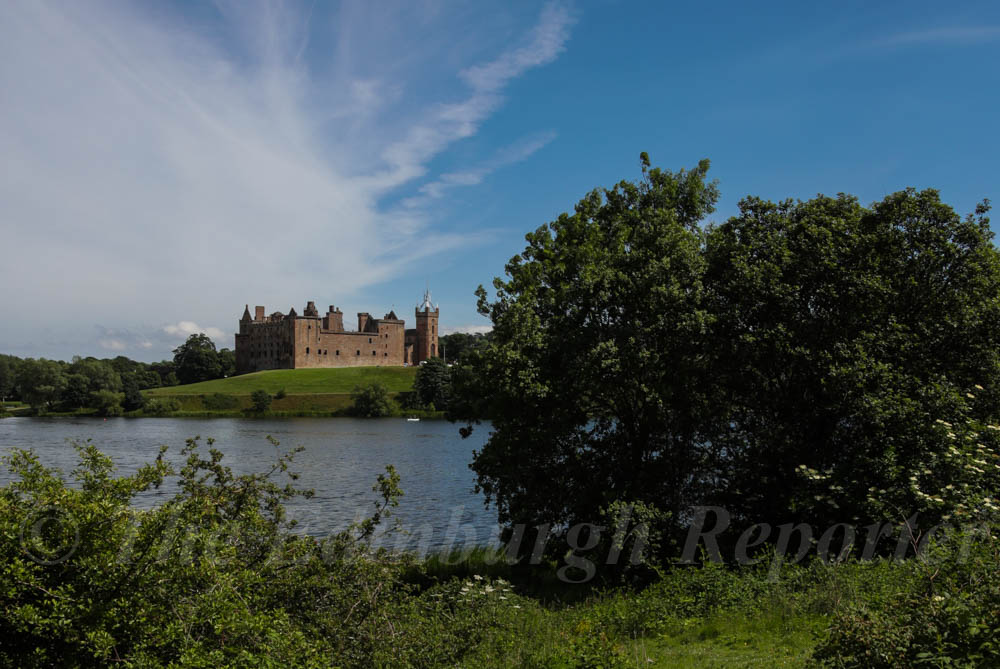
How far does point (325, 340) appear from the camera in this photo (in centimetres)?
14762

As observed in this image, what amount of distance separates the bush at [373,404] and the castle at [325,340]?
51132 mm

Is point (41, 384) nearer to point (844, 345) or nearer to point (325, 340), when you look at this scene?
point (325, 340)

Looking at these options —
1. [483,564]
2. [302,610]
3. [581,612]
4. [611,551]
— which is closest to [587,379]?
[611,551]

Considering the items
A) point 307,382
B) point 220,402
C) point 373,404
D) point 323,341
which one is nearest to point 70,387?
point 220,402

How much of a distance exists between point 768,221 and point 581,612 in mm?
9697

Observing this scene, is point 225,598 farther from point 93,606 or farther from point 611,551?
point 611,551

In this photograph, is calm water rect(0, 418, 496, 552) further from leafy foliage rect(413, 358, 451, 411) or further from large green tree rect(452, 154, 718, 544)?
leafy foliage rect(413, 358, 451, 411)

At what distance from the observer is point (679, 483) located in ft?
52.1

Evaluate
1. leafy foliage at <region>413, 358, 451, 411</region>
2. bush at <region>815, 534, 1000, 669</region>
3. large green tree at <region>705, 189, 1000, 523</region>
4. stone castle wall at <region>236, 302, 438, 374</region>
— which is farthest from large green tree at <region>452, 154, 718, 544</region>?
stone castle wall at <region>236, 302, 438, 374</region>

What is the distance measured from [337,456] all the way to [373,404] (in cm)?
4696

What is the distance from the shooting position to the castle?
5620 inches

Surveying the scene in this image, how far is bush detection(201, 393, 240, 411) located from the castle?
1432 inches

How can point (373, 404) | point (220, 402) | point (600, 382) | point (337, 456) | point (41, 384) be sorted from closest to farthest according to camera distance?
point (600, 382) < point (337, 456) < point (41, 384) < point (373, 404) < point (220, 402)

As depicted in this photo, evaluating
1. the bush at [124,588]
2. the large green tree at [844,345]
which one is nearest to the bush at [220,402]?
the large green tree at [844,345]
